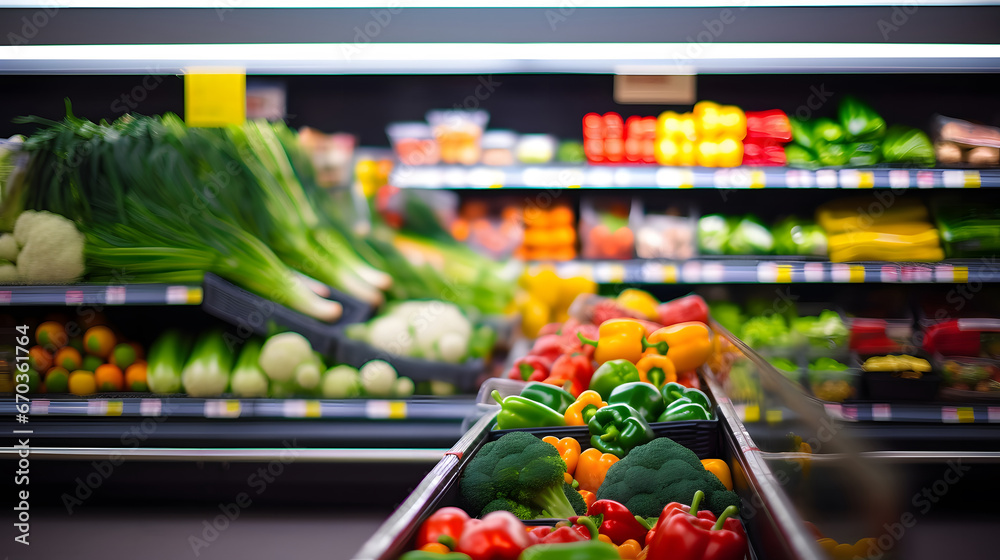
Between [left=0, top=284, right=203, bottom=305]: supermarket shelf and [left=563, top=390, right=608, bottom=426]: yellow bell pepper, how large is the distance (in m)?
1.62

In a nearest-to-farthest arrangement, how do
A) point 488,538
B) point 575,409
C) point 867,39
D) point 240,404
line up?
point 488,538 → point 575,409 → point 240,404 → point 867,39

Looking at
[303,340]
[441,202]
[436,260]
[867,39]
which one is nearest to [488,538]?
[303,340]

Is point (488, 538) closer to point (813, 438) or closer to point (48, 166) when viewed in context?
point (813, 438)

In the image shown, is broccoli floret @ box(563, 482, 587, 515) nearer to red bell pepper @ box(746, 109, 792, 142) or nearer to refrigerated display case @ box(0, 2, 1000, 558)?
refrigerated display case @ box(0, 2, 1000, 558)

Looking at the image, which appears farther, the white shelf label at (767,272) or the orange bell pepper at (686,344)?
the white shelf label at (767,272)

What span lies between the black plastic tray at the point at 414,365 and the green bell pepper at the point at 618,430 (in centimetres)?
102

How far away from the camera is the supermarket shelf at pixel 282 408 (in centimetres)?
249

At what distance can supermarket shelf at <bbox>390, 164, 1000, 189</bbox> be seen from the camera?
10.0ft

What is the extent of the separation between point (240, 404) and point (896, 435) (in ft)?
9.13

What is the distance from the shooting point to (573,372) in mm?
2016

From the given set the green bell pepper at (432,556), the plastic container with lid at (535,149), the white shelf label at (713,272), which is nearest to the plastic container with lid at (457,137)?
the plastic container with lid at (535,149)

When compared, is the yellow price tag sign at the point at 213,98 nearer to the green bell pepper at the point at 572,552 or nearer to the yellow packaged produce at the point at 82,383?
the yellow packaged produce at the point at 82,383

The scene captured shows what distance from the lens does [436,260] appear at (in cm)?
283

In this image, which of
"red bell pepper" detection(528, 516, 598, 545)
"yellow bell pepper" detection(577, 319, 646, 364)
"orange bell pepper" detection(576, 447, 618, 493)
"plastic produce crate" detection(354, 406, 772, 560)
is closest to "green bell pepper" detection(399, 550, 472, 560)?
"plastic produce crate" detection(354, 406, 772, 560)
